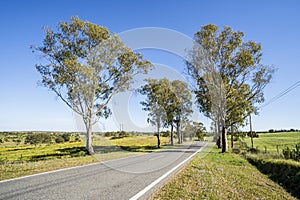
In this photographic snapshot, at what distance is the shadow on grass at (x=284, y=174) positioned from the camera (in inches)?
383

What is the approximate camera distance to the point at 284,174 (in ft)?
38.8

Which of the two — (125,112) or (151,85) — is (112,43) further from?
(151,85)

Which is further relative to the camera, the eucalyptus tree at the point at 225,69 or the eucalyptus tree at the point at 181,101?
the eucalyptus tree at the point at 181,101

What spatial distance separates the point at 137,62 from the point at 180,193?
2072cm

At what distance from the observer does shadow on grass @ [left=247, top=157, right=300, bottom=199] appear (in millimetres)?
9727

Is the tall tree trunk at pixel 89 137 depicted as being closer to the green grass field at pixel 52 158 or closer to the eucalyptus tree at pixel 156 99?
the green grass field at pixel 52 158

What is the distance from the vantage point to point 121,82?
25.5m

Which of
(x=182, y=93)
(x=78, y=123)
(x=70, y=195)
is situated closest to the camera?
(x=70, y=195)

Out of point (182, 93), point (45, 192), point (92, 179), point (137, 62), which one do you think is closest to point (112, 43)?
point (137, 62)

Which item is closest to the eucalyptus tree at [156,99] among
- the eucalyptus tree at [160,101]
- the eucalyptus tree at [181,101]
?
the eucalyptus tree at [160,101]

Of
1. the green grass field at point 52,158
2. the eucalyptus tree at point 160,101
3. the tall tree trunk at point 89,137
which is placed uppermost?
the eucalyptus tree at point 160,101

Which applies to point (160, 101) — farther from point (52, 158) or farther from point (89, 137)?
point (52, 158)

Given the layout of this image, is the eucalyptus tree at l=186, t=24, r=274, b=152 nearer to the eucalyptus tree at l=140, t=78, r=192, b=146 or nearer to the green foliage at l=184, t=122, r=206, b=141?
the eucalyptus tree at l=140, t=78, r=192, b=146

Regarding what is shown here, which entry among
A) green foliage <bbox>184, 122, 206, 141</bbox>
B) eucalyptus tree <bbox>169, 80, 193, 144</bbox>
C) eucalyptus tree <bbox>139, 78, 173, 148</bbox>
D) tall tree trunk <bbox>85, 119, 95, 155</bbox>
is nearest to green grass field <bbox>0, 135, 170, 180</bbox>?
tall tree trunk <bbox>85, 119, 95, 155</bbox>
